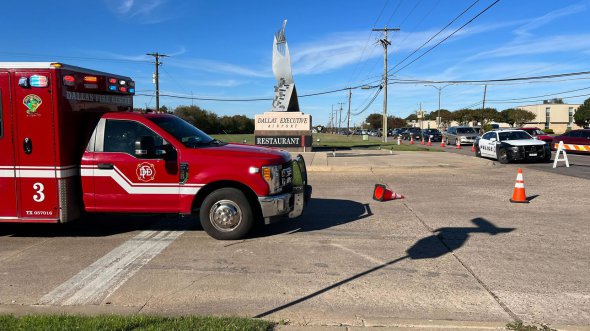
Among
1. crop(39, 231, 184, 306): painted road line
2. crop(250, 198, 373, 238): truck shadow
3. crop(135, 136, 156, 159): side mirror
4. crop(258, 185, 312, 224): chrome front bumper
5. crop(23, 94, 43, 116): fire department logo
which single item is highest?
crop(23, 94, 43, 116): fire department logo

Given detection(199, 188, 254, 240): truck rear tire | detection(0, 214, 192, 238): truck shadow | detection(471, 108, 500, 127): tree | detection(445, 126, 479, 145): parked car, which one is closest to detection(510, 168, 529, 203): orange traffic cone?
detection(199, 188, 254, 240): truck rear tire

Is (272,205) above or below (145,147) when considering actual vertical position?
below

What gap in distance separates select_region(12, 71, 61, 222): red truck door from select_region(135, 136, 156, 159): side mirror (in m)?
1.18

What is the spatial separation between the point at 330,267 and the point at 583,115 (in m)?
113

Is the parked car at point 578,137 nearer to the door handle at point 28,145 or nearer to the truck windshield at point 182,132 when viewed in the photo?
the truck windshield at point 182,132

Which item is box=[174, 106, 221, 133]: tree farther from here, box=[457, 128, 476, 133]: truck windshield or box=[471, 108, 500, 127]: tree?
box=[471, 108, 500, 127]: tree

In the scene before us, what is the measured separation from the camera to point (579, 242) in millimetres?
6312

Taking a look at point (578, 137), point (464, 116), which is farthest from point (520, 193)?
point (464, 116)

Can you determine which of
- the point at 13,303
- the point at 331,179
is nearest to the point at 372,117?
the point at 331,179

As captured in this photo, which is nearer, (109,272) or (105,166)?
(109,272)

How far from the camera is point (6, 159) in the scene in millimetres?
6156

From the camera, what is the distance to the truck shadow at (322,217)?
719 cm

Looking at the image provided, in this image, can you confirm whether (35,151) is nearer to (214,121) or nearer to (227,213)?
(227,213)

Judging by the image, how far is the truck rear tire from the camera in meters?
6.23
